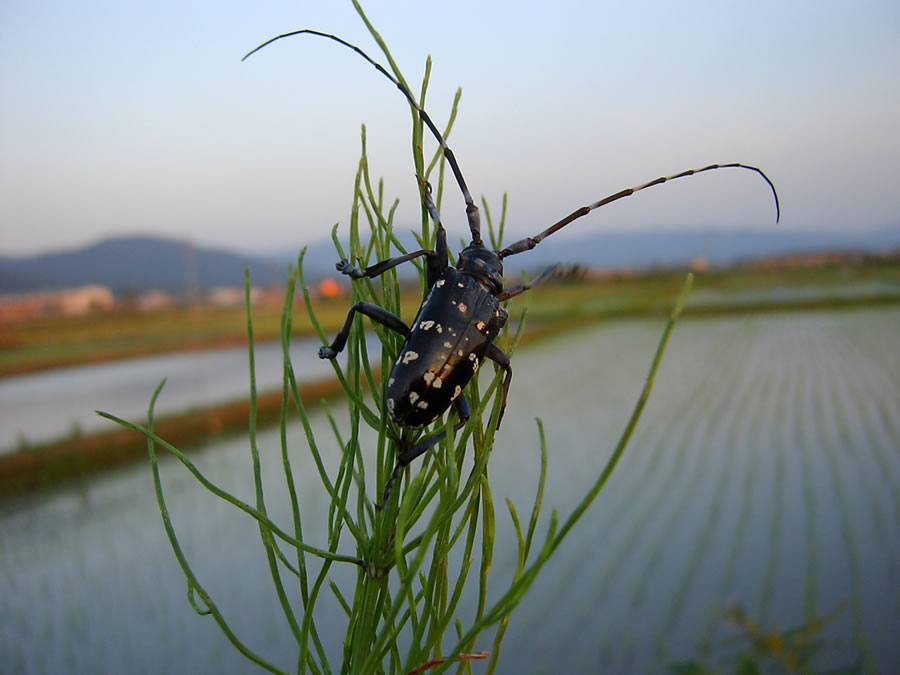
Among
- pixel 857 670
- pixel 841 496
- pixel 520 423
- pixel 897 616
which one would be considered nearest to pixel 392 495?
pixel 857 670

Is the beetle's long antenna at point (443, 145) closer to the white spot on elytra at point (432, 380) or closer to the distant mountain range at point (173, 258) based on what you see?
the white spot on elytra at point (432, 380)

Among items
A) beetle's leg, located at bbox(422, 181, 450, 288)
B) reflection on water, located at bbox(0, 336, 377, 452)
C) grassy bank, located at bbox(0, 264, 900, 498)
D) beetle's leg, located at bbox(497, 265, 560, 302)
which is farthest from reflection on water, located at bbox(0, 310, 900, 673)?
beetle's leg, located at bbox(422, 181, 450, 288)

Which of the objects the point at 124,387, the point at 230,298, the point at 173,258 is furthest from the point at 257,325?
the point at 173,258

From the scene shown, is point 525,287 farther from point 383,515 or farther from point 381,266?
point 383,515

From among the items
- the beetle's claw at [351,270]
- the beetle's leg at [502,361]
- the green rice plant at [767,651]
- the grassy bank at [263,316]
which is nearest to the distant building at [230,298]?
the grassy bank at [263,316]

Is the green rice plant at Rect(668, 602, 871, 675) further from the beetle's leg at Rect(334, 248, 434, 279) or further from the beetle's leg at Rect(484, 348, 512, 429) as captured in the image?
the beetle's leg at Rect(334, 248, 434, 279)

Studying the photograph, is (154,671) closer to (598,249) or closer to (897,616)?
(897,616)

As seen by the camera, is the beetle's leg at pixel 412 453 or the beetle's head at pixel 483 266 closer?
the beetle's leg at pixel 412 453
